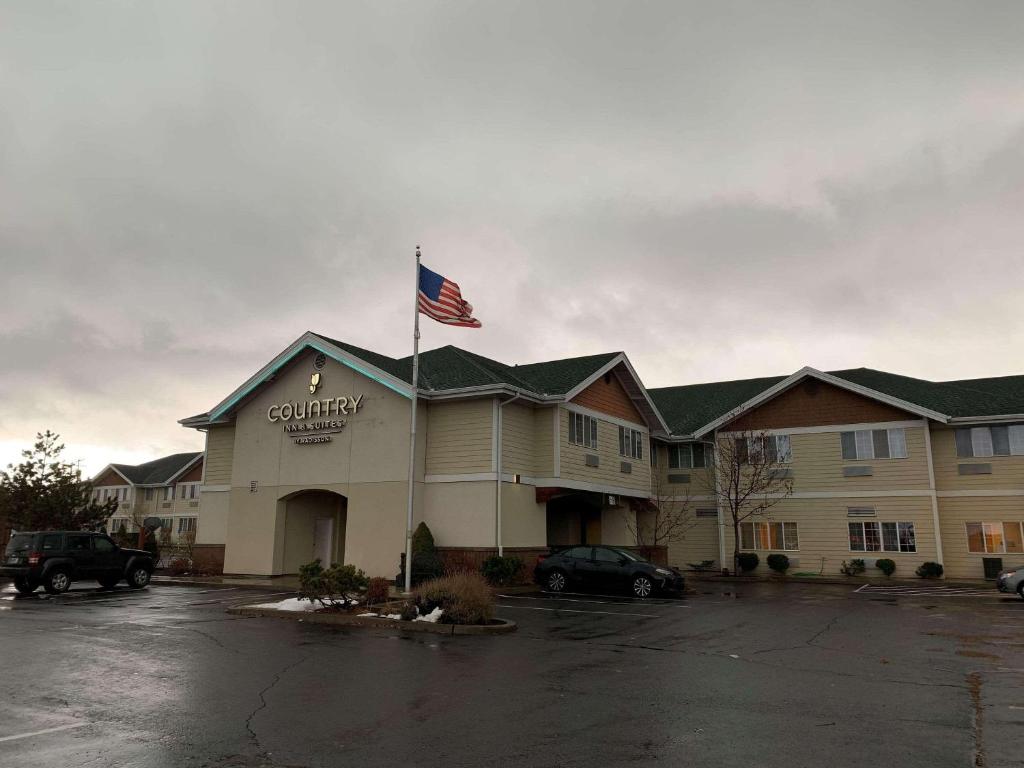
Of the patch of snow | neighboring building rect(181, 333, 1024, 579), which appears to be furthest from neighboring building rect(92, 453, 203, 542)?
the patch of snow

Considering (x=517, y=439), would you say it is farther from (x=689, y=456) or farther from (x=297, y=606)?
(x=689, y=456)

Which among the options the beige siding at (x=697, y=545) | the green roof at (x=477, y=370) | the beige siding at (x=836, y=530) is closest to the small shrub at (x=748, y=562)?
the beige siding at (x=836, y=530)

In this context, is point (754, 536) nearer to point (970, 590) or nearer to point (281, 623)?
point (970, 590)

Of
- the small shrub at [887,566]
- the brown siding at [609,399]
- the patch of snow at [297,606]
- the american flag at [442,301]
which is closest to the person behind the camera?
the patch of snow at [297,606]

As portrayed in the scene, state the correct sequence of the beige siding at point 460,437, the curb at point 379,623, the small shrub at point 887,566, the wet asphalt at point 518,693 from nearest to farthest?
the wet asphalt at point 518,693
the curb at point 379,623
the beige siding at point 460,437
the small shrub at point 887,566

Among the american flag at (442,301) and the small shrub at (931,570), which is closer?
the american flag at (442,301)

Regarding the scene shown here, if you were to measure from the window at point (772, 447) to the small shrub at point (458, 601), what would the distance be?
22348mm

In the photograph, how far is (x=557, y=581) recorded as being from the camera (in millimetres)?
23219

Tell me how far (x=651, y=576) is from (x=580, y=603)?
9.68 feet

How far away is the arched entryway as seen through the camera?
29547 millimetres

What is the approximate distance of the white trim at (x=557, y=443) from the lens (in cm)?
2727

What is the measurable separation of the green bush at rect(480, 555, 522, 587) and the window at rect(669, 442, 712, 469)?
1591cm

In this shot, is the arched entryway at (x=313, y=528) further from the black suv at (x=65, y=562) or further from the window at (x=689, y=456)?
the window at (x=689, y=456)

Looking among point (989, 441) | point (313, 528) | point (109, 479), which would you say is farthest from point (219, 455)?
point (109, 479)
